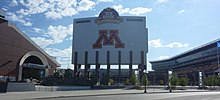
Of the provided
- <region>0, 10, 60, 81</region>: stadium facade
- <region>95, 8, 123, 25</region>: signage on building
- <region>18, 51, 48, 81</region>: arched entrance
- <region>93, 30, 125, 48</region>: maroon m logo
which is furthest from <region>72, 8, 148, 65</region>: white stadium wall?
<region>18, 51, 48, 81</region>: arched entrance

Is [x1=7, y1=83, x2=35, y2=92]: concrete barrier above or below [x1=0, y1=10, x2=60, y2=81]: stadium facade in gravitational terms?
below

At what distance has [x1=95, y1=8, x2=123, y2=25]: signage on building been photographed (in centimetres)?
10761

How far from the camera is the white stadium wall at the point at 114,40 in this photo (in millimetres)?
105250

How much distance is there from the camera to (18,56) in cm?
7650

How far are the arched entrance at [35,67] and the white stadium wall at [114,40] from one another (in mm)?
22666

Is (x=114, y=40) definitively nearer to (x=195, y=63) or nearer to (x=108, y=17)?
(x=108, y=17)

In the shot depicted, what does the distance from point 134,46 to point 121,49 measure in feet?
16.9

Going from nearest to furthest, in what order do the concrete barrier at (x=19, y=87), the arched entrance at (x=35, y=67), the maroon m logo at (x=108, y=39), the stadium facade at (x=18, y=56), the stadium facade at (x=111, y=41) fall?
the concrete barrier at (x=19, y=87), the stadium facade at (x=18, y=56), the arched entrance at (x=35, y=67), the stadium facade at (x=111, y=41), the maroon m logo at (x=108, y=39)

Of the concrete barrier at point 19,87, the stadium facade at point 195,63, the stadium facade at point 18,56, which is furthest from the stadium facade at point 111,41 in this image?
the concrete barrier at point 19,87

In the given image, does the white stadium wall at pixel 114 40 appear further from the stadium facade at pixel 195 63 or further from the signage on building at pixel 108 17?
the stadium facade at pixel 195 63

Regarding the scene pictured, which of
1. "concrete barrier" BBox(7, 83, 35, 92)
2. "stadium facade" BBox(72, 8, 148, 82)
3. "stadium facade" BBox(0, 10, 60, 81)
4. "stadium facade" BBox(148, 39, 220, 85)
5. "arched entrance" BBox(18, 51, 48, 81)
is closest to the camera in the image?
"concrete barrier" BBox(7, 83, 35, 92)

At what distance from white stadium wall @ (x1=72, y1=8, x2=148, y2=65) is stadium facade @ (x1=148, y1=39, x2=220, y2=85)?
80.5 feet

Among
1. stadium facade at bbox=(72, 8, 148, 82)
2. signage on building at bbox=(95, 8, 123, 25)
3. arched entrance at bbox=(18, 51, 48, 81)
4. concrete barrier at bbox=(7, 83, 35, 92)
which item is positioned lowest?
concrete barrier at bbox=(7, 83, 35, 92)

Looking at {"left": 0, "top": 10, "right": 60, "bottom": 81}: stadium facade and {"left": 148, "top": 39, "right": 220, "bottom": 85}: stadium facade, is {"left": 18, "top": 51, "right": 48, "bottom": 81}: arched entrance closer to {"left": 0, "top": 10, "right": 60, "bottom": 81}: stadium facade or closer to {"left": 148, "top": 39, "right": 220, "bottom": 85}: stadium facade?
{"left": 0, "top": 10, "right": 60, "bottom": 81}: stadium facade
